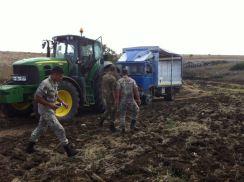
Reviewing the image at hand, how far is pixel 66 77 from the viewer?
12.6 meters

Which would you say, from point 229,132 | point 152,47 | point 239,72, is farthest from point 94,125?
A: point 239,72

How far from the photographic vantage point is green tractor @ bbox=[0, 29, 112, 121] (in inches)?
480

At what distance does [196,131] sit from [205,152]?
237 cm

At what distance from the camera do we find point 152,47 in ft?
59.7

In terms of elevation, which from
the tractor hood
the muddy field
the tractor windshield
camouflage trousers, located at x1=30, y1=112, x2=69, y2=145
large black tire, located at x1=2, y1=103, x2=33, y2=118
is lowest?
the muddy field

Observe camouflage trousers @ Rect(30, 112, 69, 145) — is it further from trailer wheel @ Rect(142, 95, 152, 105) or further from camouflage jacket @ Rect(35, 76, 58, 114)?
trailer wheel @ Rect(142, 95, 152, 105)

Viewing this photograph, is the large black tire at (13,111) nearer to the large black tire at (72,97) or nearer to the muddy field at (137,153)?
the muddy field at (137,153)

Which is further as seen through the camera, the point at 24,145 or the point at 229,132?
the point at 229,132

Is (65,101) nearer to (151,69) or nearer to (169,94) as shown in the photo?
(151,69)

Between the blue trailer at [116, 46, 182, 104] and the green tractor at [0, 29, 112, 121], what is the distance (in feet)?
10.7

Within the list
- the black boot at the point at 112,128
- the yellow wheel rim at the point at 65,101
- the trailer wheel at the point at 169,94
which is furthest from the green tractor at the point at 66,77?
the trailer wheel at the point at 169,94

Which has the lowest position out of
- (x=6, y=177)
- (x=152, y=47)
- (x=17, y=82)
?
(x=6, y=177)

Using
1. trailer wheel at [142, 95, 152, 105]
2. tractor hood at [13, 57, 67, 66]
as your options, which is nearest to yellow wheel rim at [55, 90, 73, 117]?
tractor hood at [13, 57, 67, 66]

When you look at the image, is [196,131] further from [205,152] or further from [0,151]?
[0,151]
